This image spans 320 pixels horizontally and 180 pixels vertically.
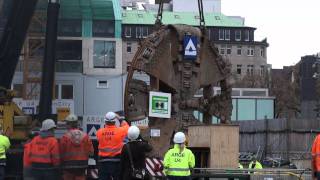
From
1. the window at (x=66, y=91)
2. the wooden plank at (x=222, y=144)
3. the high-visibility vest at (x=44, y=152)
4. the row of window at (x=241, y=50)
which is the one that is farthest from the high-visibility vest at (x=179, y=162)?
the row of window at (x=241, y=50)

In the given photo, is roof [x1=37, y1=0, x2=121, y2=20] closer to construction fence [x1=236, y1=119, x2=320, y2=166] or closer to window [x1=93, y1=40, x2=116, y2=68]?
window [x1=93, y1=40, x2=116, y2=68]

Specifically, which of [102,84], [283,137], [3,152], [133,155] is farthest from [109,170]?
[102,84]

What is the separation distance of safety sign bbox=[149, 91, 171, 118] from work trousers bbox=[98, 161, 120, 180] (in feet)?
15.7

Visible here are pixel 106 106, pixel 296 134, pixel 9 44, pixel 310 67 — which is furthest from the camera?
pixel 106 106

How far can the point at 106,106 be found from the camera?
62.2 m

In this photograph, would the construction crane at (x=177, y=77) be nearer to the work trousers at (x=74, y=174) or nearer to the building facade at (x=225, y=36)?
the work trousers at (x=74, y=174)

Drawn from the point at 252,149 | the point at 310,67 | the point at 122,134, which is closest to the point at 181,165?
the point at 122,134

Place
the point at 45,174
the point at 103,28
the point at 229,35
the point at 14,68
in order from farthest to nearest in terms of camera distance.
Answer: the point at 229,35 → the point at 103,28 → the point at 14,68 → the point at 45,174

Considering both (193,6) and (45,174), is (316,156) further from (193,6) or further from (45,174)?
(193,6)

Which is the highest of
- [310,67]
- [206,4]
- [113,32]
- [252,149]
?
[206,4]

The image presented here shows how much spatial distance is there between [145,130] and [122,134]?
5721 mm

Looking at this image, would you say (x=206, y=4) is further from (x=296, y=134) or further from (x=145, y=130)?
(x=145, y=130)

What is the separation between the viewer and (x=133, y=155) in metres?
→ 15.0

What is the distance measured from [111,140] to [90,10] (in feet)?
152
